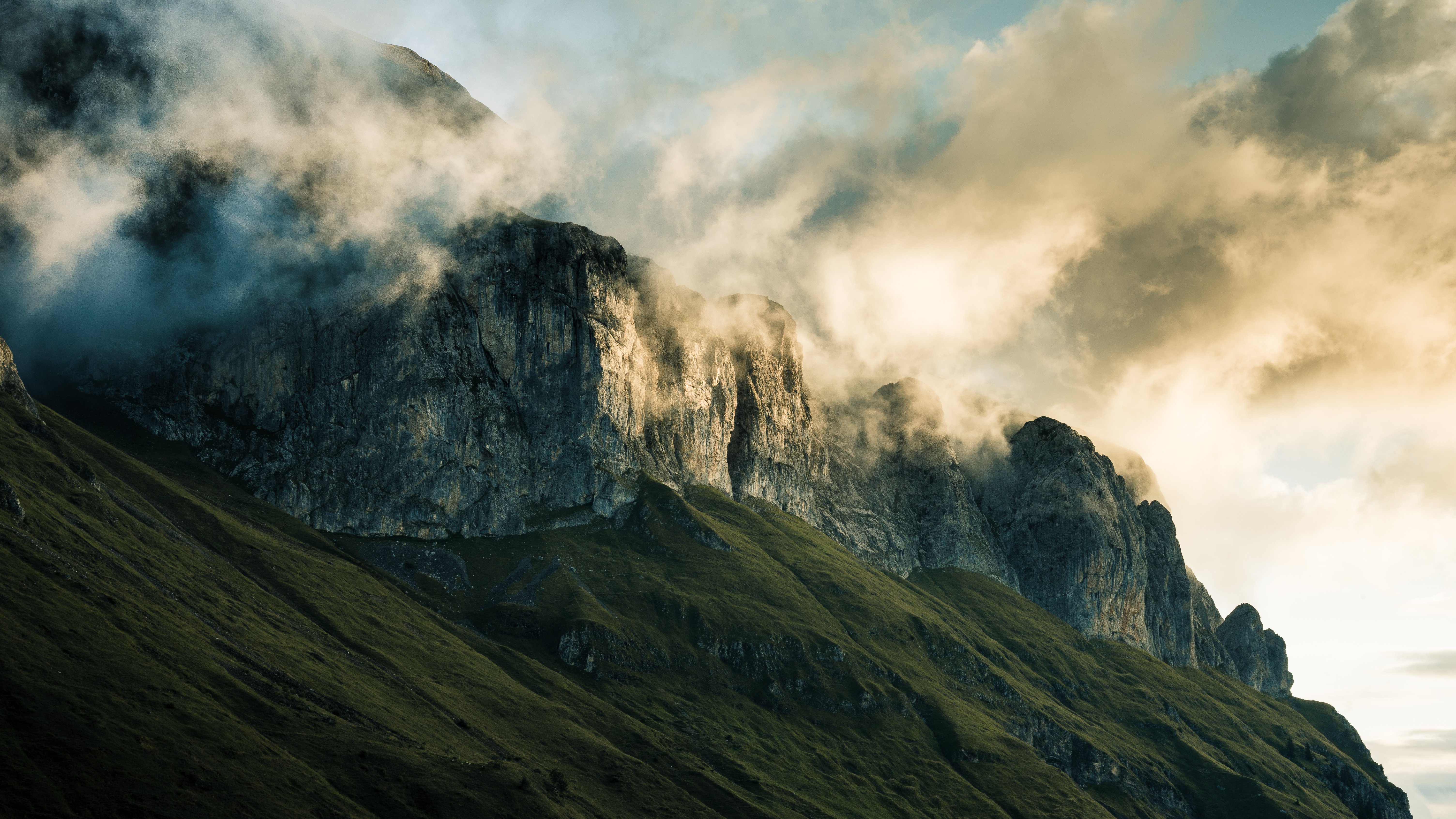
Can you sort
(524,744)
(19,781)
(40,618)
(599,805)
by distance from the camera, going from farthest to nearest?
(524,744) → (599,805) → (40,618) → (19,781)

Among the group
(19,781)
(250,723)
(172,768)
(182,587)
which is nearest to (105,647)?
(250,723)

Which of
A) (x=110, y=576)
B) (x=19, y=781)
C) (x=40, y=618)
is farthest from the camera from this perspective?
(x=110, y=576)

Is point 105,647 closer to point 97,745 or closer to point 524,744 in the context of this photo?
point 97,745

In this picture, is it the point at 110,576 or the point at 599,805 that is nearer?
the point at 110,576

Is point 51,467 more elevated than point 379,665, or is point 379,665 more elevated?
point 51,467

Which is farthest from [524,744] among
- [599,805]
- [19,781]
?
[19,781]

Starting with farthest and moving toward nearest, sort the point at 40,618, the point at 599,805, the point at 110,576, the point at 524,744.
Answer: the point at 524,744, the point at 599,805, the point at 110,576, the point at 40,618

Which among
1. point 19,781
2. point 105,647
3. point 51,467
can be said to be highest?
point 51,467

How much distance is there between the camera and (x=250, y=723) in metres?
134

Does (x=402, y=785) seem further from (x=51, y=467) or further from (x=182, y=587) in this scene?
(x=51, y=467)

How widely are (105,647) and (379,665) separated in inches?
2896

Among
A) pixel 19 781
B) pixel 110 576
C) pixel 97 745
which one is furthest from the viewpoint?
pixel 110 576

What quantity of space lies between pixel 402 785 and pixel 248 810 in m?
28.1

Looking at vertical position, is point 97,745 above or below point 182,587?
below
